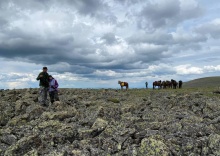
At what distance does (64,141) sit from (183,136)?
6799mm

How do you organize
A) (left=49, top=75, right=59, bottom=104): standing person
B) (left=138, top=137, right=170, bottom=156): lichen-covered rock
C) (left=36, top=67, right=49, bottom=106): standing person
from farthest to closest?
(left=49, top=75, right=59, bottom=104): standing person < (left=36, top=67, right=49, bottom=106): standing person < (left=138, top=137, right=170, bottom=156): lichen-covered rock

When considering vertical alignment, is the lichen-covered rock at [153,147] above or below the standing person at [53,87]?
below

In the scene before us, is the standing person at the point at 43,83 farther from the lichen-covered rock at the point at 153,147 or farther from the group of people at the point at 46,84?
the lichen-covered rock at the point at 153,147

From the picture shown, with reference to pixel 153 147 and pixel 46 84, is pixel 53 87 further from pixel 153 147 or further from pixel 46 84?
pixel 153 147

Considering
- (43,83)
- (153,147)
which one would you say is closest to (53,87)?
(43,83)

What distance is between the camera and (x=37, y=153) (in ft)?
50.9

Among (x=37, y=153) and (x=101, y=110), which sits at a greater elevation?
(x=101, y=110)

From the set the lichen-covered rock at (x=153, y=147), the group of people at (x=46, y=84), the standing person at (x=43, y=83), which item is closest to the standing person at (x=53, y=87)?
the group of people at (x=46, y=84)

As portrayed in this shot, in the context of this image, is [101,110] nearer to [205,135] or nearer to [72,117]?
[72,117]

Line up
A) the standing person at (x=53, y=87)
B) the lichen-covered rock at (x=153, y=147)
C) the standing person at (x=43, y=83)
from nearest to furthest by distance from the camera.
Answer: the lichen-covered rock at (x=153, y=147) < the standing person at (x=43, y=83) < the standing person at (x=53, y=87)

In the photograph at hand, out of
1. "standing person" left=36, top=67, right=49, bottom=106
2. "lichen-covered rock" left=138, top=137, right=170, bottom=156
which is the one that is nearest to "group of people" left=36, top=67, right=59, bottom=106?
"standing person" left=36, top=67, right=49, bottom=106

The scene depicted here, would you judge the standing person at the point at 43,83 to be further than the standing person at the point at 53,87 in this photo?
No

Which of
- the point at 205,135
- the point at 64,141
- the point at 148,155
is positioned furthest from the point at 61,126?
the point at 205,135

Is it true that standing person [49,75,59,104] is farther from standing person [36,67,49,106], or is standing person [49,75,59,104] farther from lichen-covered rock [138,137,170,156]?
lichen-covered rock [138,137,170,156]
